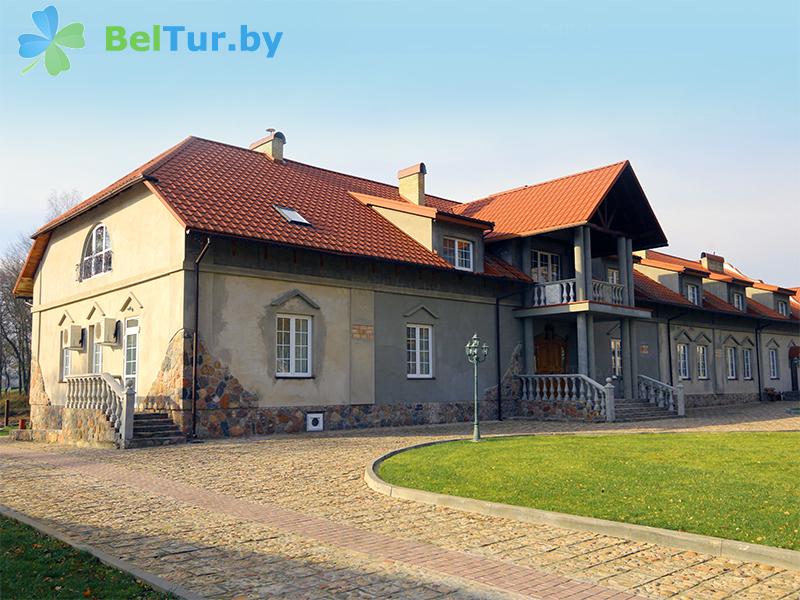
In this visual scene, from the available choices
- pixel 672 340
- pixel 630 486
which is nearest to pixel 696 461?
pixel 630 486

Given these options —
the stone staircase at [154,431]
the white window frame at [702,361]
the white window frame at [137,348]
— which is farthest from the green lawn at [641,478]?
the white window frame at [702,361]

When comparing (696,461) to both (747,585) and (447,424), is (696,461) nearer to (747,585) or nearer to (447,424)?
(747,585)

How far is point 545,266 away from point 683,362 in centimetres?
934

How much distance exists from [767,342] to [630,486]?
3264 cm

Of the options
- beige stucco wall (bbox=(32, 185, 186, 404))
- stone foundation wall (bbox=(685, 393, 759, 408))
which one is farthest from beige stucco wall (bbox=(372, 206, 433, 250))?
stone foundation wall (bbox=(685, 393, 759, 408))

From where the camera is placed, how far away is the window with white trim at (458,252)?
2302 centimetres

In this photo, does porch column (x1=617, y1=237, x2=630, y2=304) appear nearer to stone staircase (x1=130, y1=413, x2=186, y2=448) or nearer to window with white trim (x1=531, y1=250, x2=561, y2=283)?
window with white trim (x1=531, y1=250, x2=561, y2=283)

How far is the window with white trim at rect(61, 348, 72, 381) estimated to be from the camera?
76.3 feet

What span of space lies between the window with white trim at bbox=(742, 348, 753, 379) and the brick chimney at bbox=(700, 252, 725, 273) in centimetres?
515

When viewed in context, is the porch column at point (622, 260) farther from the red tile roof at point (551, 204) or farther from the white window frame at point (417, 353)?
the white window frame at point (417, 353)

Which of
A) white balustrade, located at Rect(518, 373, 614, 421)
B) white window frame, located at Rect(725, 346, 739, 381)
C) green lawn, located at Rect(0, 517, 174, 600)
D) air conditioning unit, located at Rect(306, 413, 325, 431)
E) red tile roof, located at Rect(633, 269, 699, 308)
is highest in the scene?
red tile roof, located at Rect(633, 269, 699, 308)

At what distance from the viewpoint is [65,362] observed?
2348cm

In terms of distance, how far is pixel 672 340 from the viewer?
30609 millimetres

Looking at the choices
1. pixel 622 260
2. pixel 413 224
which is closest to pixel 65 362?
pixel 413 224
